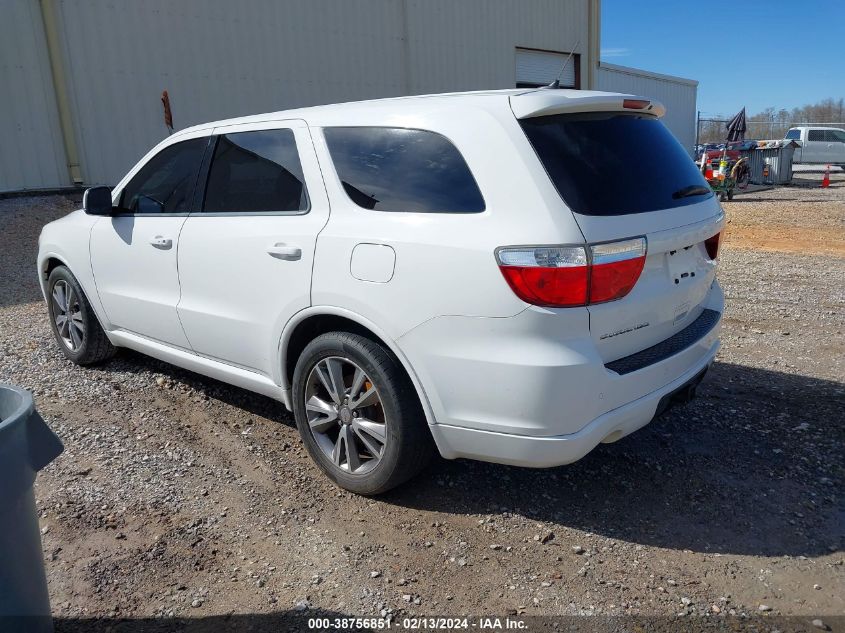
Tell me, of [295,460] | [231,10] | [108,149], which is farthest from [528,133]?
[231,10]

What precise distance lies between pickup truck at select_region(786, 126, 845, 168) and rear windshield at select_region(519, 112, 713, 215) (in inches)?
1366

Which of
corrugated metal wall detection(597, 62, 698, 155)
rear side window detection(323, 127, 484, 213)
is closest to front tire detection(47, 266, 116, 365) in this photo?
rear side window detection(323, 127, 484, 213)

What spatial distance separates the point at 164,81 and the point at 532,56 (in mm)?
11587

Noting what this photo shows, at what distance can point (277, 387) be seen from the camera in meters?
3.65

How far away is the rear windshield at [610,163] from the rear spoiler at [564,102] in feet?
0.11

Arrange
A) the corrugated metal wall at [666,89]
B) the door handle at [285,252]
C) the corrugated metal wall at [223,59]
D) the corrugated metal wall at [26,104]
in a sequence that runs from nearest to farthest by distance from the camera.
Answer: the door handle at [285,252] → the corrugated metal wall at [26,104] → the corrugated metal wall at [223,59] → the corrugated metal wall at [666,89]

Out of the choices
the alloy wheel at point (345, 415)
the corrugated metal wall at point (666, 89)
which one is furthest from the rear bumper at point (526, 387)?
the corrugated metal wall at point (666, 89)

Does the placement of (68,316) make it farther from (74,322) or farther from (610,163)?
(610,163)

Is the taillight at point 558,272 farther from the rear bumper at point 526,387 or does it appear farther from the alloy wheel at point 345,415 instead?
the alloy wheel at point 345,415

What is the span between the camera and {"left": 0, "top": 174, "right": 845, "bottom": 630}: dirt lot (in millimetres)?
2703

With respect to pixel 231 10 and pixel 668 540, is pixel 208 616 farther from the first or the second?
pixel 231 10

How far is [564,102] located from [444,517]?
1932 mm

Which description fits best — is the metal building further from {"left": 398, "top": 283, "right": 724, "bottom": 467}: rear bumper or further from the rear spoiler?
{"left": 398, "top": 283, "right": 724, "bottom": 467}: rear bumper

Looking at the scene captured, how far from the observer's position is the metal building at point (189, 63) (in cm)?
1186
